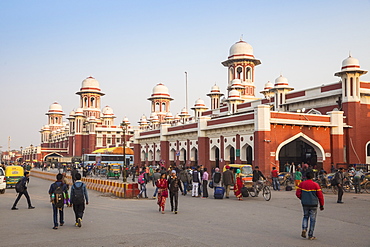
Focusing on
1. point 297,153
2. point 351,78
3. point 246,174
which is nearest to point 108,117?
point 297,153

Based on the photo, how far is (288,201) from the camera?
1631cm

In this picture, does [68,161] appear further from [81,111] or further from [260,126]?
[260,126]

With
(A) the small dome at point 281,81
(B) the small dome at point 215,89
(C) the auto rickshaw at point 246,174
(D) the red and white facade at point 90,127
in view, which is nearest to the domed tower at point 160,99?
(D) the red and white facade at point 90,127

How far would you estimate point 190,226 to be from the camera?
1025 centimetres

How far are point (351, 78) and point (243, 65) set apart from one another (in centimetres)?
2345

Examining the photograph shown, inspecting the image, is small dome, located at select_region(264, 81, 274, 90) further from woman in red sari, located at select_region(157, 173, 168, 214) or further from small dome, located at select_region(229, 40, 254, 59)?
woman in red sari, located at select_region(157, 173, 168, 214)

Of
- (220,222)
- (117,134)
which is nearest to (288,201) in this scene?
(220,222)

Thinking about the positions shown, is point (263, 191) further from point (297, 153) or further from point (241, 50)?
point (241, 50)

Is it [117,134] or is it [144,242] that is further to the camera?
[117,134]

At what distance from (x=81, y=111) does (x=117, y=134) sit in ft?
28.2

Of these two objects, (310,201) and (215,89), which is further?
(215,89)

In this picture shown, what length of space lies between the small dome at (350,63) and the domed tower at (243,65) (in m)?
22.1

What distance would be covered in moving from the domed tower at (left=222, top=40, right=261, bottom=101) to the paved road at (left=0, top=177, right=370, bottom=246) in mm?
37933

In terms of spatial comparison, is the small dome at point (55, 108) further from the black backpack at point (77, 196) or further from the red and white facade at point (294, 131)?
the black backpack at point (77, 196)
